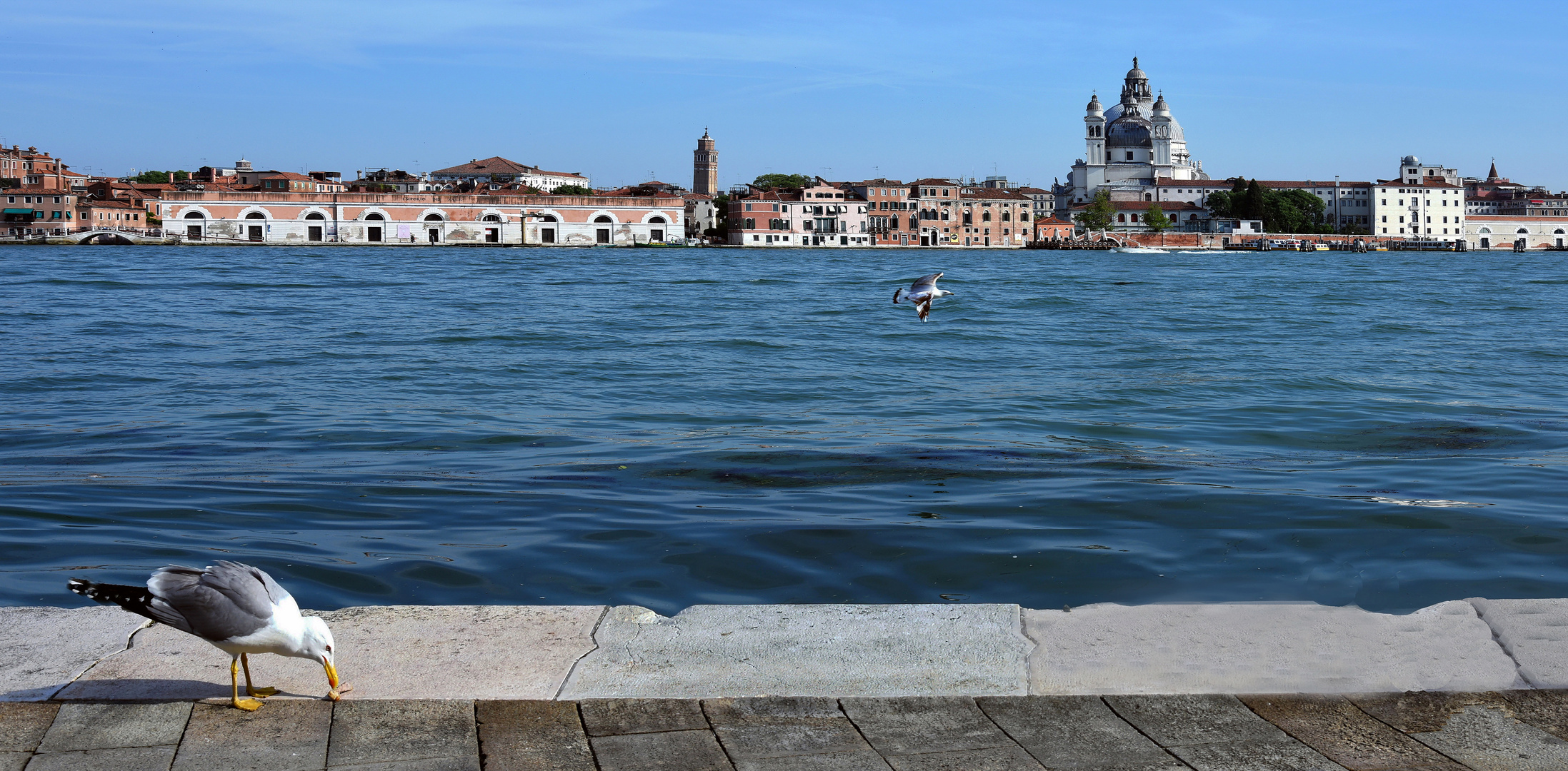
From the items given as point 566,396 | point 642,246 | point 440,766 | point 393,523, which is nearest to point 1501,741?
point 440,766

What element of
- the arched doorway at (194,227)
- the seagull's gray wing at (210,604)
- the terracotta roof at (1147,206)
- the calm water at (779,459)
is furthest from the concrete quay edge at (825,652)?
the terracotta roof at (1147,206)

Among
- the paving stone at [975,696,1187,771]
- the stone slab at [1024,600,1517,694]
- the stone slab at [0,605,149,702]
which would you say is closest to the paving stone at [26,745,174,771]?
the stone slab at [0,605,149,702]

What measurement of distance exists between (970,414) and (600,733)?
5251 millimetres

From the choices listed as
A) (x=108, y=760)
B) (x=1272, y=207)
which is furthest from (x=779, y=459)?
(x=1272, y=207)

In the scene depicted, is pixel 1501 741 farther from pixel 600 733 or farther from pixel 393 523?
pixel 393 523

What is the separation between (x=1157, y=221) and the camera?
235 feet

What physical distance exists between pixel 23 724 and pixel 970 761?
1.29 meters

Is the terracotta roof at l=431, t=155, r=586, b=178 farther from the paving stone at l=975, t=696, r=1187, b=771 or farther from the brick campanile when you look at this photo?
the paving stone at l=975, t=696, r=1187, b=771

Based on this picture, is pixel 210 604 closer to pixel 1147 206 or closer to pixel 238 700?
pixel 238 700

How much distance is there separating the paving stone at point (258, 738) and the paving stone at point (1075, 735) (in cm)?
94

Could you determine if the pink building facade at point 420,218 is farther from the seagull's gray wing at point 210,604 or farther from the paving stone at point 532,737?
the paving stone at point 532,737

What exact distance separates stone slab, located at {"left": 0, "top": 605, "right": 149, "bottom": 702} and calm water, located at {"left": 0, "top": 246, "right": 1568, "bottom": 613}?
725 millimetres

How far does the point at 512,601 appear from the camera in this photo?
3.02 m

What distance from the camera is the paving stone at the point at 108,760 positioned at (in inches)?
64.9
